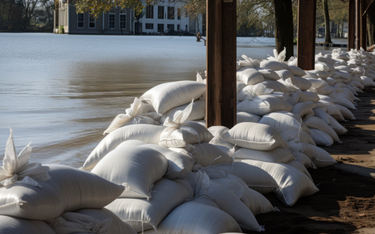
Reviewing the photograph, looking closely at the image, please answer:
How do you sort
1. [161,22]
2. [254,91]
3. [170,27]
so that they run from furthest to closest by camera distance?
[170,27] < [161,22] < [254,91]

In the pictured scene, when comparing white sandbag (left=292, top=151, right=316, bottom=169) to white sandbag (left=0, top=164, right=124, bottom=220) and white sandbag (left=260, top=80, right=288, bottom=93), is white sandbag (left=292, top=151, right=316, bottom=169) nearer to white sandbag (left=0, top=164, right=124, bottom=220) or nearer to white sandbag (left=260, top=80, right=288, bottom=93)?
white sandbag (left=260, top=80, right=288, bottom=93)

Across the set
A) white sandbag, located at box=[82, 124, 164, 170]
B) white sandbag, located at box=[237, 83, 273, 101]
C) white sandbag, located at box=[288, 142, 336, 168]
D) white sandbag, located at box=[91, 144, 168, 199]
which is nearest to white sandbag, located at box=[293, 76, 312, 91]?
white sandbag, located at box=[237, 83, 273, 101]

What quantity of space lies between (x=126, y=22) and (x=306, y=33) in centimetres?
6814

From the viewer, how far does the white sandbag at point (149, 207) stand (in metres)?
1.94

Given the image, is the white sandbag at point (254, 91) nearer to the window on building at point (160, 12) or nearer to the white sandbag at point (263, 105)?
the white sandbag at point (263, 105)

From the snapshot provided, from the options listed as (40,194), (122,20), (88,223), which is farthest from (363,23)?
(122,20)

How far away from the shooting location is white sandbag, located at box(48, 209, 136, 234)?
151 centimetres

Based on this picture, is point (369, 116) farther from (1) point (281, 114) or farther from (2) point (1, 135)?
(2) point (1, 135)

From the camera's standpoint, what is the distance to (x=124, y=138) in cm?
289

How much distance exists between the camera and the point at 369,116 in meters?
6.40

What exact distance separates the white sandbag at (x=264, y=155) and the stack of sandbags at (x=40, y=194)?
66.2 inches

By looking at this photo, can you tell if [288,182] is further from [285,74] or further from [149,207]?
[285,74]

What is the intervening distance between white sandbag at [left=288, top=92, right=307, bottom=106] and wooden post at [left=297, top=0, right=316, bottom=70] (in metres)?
2.50

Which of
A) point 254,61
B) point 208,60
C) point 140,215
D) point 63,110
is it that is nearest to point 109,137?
point 140,215
